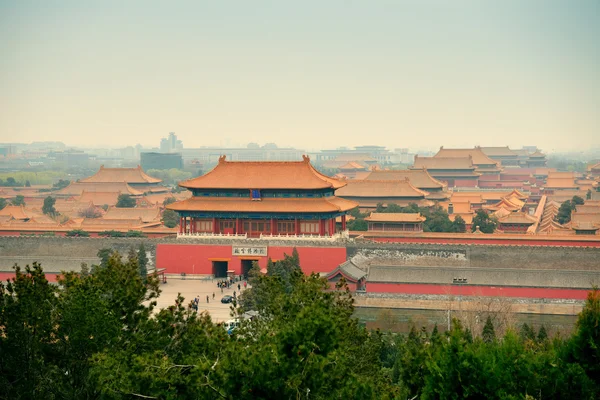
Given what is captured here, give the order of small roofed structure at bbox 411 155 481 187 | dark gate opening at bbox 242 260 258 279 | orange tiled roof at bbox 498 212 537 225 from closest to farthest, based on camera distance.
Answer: dark gate opening at bbox 242 260 258 279 → orange tiled roof at bbox 498 212 537 225 → small roofed structure at bbox 411 155 481 187

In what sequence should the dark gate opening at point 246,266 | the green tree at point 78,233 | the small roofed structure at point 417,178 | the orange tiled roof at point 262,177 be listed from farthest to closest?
1. the small roofed structure at point 417,178
2. the green tree at point 78,233
3. the orange tiled roof at point 262,177
4. the dark gate opening at point 246,266

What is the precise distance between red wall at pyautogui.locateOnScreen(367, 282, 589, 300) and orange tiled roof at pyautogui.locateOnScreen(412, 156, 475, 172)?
154 ft

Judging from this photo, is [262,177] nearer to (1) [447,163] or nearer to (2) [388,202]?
(2) [388,202]

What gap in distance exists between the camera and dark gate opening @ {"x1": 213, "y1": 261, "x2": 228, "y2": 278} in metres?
40.5

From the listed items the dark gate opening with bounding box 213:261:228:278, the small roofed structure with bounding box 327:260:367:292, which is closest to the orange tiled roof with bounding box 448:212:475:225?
the small roofed structure with bounding box 327:260:367:292

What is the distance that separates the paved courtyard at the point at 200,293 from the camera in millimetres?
32094

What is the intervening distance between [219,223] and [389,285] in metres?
9.68

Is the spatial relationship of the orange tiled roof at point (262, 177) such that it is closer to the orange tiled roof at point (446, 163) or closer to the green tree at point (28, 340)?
the green tree at point (28, 340)

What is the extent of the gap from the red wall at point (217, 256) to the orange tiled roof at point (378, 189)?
16.1 meters

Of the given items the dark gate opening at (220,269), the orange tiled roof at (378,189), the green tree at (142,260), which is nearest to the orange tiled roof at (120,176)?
the orange tiled roof at (378,189)

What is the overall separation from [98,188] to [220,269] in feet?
125

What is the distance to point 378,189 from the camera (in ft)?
184

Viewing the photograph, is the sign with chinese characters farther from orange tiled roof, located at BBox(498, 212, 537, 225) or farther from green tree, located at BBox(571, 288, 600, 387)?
green tree, located at BBox(571, 288, 600, 387)

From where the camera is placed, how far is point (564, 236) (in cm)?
4253
